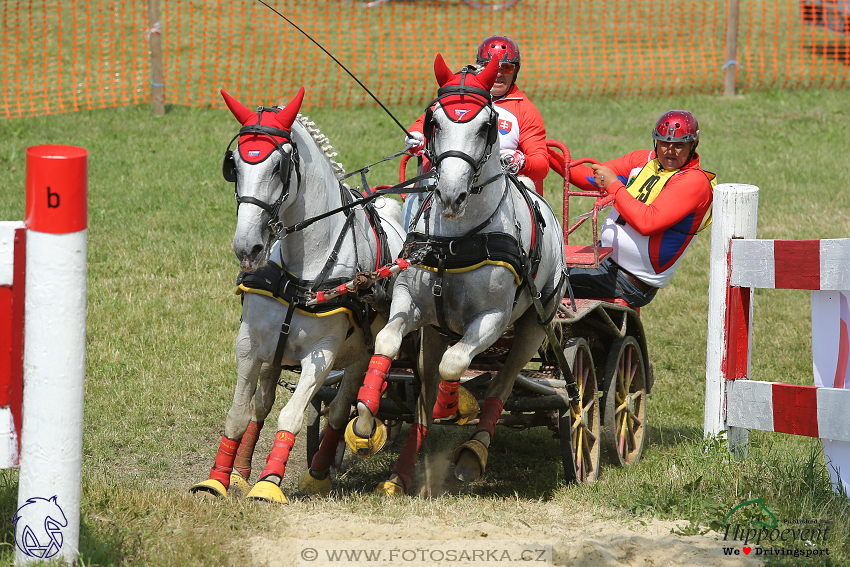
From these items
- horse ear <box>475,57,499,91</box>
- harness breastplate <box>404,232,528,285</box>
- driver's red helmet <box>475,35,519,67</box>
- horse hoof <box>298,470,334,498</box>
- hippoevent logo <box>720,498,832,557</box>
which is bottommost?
horse hoof <box>298,470,334,498</box>

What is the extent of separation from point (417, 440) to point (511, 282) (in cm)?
114

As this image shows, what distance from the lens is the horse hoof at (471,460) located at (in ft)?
15.5

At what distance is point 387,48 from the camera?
18672 mm

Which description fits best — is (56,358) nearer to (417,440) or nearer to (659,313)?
(417,440)

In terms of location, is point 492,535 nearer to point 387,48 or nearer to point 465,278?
point 465,278

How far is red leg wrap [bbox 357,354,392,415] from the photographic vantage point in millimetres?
4125

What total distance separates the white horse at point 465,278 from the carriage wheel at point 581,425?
0.55 meters

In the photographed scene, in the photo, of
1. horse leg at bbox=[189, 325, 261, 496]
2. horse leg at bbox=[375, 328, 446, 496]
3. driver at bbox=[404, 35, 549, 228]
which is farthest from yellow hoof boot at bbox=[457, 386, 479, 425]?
driver at bbox=[404, 35, 549, 228]

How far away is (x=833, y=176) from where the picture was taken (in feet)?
40.3

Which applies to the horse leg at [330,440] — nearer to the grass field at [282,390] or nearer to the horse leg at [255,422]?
the grass field at [282,390]

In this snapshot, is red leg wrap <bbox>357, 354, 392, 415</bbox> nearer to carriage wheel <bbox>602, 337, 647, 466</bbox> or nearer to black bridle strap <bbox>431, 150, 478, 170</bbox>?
black bridle strap <bbox>431, 150, 478, 170</bbox>

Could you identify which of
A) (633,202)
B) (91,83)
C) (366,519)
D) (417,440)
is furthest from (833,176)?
(91,83)

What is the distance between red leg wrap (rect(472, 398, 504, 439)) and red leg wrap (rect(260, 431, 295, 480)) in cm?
103

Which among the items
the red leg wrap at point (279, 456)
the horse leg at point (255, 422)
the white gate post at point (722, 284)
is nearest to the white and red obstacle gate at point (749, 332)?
the white gate post at point (722, 284)
